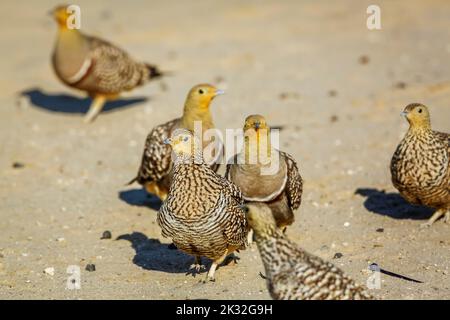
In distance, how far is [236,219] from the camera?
23.1 ft

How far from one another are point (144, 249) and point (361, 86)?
6235 millimetres

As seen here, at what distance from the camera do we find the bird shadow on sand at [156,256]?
25.4 ft

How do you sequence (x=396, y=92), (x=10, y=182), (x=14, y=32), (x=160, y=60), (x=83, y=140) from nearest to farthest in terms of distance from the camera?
(x=10, y=182), (x=83, y=140), (x=396, y=92), (x=160, y=60), (x=14, y=32)

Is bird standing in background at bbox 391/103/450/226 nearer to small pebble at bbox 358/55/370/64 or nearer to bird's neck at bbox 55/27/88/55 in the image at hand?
bird's neck at bbox 55/27/88/55

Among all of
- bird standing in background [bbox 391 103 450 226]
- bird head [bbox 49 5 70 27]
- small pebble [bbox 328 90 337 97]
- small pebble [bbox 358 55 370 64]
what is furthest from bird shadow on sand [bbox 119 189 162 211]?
small pebble [bbox 358 55 370 64]

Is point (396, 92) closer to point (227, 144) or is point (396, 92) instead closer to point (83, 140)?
point (227, 144)

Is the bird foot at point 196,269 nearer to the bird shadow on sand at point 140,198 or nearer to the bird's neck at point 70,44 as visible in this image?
the bird shadow on sand at point 140,198

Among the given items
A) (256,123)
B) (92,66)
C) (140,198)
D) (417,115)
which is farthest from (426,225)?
(92,66)

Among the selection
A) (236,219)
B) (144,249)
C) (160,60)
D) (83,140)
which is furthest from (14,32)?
(236,219)

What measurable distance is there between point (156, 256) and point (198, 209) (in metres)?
1.38

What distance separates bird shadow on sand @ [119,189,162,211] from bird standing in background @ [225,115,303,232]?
205 centimetres

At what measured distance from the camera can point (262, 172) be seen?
7.68 metres

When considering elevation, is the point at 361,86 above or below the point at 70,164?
above

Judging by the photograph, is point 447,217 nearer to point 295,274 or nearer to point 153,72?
point 295,274
